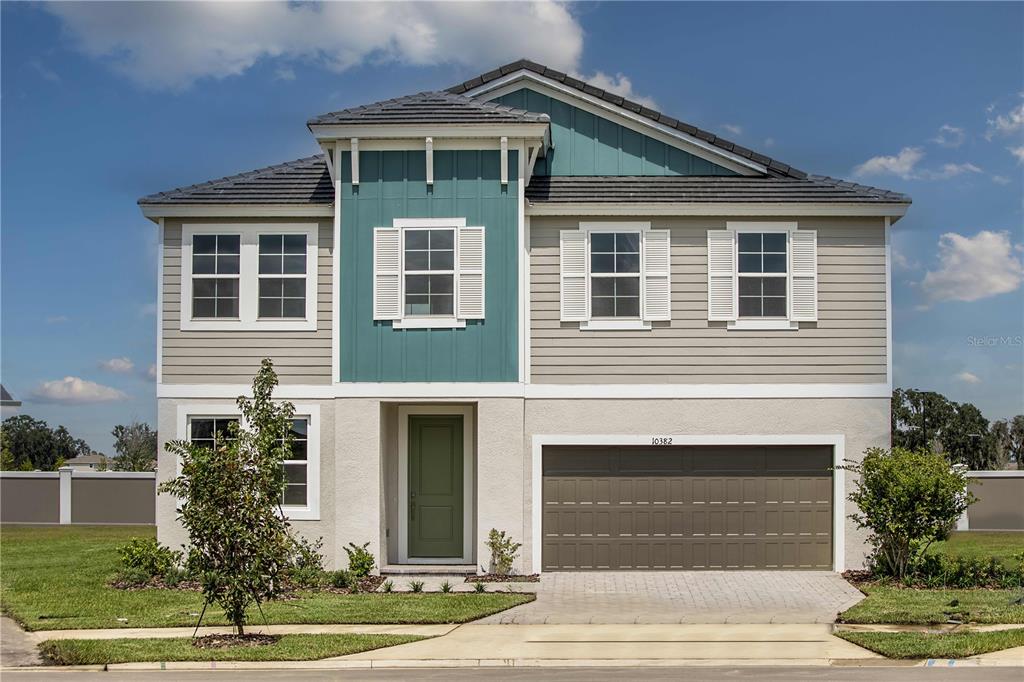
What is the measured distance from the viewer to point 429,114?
17703mm

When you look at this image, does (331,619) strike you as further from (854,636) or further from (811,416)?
(811,416)

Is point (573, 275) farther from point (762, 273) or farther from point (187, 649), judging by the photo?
point (187, 649)

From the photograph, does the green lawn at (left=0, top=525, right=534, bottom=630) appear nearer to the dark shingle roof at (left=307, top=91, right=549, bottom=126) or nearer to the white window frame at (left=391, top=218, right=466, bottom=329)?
the white window frame at (left=391, top=218, right=466, bottom=329)

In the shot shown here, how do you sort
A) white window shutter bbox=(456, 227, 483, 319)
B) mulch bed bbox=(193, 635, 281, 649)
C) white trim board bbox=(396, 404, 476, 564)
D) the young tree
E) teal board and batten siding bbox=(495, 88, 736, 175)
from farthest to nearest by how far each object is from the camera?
teal board and batten siding bbox=(495, 88, 736, 175), white trim board bbox=(396, 404, 476, 564), white window shutter bbox=(456, 227, 483, 319), mulch bed bbox=(193, 635, 281, 649), the young tree

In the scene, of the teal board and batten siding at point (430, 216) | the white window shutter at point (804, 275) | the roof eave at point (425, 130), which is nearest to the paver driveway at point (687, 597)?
the teal board and batten siding at point (430, 216)

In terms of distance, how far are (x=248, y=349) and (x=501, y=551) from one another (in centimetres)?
521

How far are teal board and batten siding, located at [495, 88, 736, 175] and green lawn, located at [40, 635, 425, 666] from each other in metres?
9.24

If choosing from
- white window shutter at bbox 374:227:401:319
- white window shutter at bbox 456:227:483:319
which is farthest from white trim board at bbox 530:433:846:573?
white window shutter at bbox 374:227:401:319

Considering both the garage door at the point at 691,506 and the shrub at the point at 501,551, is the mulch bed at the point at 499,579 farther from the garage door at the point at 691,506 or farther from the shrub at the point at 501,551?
the garage door at the point at 691,506

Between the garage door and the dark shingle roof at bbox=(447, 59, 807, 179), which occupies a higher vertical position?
the dark shingle roof at bbox=(447, 59, 807, 179)

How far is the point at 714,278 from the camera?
711 inches

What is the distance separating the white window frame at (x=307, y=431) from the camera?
17781 mm

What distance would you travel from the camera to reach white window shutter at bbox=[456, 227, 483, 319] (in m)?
17.6

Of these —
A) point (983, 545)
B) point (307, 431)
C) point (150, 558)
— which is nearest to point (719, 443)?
point (307, 431)
